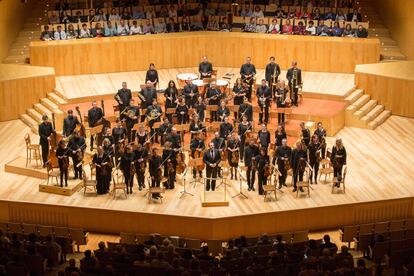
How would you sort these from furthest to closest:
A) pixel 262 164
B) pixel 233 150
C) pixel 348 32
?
pixel 348 32, pixel 233 150, pixel 262 164

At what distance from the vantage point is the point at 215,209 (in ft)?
53.2

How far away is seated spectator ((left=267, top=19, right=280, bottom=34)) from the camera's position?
930 inches

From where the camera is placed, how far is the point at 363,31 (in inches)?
898

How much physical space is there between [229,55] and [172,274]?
11.7 meters

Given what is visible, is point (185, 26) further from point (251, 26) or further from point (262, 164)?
point (262, 164)

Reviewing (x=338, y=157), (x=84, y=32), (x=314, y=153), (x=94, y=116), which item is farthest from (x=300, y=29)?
(x=94, y=116)

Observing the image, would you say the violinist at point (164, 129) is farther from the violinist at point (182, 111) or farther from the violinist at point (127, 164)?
the violinist at point (127, 164)

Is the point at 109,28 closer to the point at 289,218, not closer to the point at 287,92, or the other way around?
the point at 287,92

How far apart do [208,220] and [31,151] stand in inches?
192

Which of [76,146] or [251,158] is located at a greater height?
[76,146]

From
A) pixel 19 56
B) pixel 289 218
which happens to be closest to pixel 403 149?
pixel 289 218

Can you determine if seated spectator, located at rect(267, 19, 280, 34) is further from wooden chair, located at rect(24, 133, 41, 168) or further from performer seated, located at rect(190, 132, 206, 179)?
wooden chair, located at rect(24, 133, 41, 168)

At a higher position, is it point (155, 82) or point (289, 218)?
point (155, 82)

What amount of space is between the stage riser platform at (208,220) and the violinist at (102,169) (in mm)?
674
